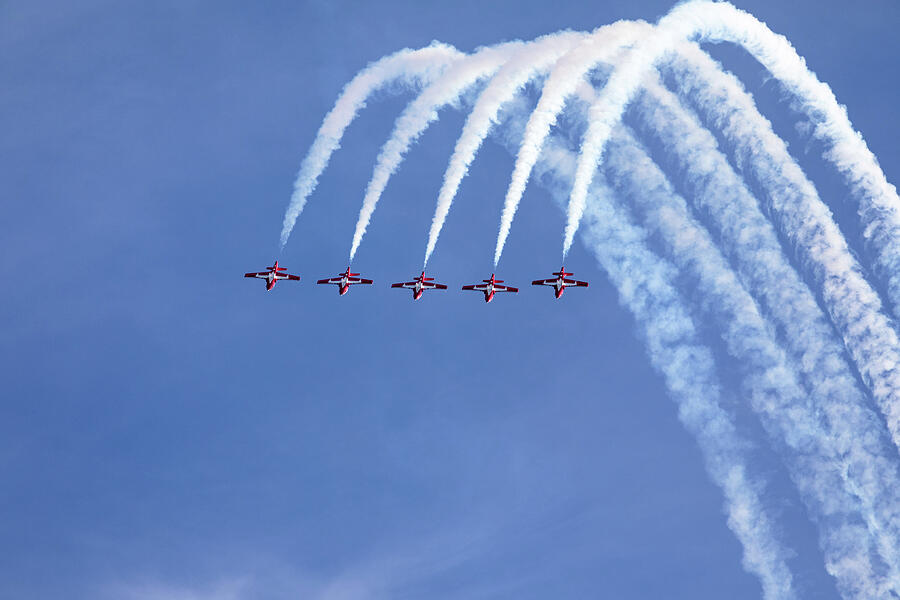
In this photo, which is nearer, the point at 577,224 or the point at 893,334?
the point at 893,334

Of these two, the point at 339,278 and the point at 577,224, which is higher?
the point at 339,278

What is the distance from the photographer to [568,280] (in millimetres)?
72375

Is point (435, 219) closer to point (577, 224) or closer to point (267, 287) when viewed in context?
point (577, 224)

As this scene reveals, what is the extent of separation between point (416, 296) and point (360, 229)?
39.7 ft

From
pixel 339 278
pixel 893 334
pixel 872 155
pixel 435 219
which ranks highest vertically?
pixel 339 278

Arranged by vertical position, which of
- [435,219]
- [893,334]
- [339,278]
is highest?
[339,278]

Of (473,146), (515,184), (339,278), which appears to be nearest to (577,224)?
(515,184)

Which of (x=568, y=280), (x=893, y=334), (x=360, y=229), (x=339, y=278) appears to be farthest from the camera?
(x=339, y=278)

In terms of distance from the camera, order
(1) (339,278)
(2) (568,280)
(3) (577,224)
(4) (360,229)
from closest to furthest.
Answer: 1. (3) (577,224)
2. (4) (360,229)
3. (2) (568,280)
4. (1) (339,278)

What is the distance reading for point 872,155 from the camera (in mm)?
56938

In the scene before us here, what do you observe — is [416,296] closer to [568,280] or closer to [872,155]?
[568,280]

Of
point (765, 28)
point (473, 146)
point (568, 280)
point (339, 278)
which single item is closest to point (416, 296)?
point (339, 278)

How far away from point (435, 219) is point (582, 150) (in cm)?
919

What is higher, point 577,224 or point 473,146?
point 473,146
